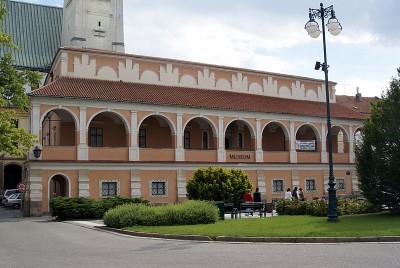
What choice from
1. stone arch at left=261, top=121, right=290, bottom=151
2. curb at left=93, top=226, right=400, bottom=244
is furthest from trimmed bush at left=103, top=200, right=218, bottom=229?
stone arch at left=261, top=121, right=290, bottom=151

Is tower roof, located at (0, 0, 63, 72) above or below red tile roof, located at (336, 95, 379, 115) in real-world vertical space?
above

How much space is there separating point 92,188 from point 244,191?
10642 mm

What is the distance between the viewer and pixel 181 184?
36.7 m

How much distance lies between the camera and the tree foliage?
2873 cm

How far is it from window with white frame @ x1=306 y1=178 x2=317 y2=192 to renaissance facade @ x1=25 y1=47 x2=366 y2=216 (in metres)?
0.10

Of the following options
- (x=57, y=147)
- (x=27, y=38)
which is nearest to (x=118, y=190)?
(x=57, y=147)

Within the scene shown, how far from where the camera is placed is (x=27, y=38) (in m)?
63.2

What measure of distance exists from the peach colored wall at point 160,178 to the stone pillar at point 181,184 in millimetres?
266

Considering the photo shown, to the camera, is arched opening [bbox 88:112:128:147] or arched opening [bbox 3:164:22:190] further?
arched opening [bbox 3:164:22:190]

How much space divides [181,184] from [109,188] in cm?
522

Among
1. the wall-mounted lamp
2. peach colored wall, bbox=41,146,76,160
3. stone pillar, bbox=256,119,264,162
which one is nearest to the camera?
the wall-mounted lamp

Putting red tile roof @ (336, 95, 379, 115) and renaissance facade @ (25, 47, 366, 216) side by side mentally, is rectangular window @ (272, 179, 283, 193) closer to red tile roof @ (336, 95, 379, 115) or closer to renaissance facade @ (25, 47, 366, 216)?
renaissance facade @ (25, 47, 366, 216)

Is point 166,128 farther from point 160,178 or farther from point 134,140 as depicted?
point 160,178

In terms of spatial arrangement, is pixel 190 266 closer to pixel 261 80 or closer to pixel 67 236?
pixel 67 236
